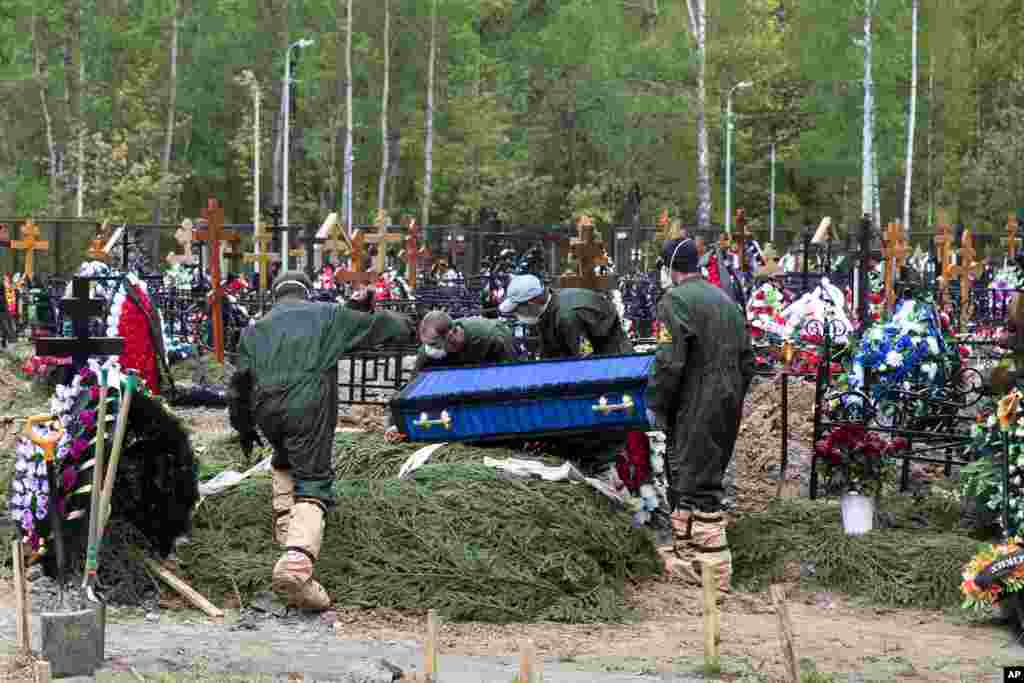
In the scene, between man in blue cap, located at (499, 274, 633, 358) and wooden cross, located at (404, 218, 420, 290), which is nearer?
man in blue cap, located at (499, 274, 633, 358)

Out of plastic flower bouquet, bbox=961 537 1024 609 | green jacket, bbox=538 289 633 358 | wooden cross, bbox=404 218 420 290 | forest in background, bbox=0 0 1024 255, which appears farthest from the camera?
forest in background, bbox=0 0 1024 255

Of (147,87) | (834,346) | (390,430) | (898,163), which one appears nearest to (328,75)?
(147,87)

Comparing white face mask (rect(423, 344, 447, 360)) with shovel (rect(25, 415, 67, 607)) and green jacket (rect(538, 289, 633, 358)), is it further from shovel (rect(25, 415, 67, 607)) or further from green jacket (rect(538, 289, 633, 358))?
shovel (rect(25, 415, 67, 607))

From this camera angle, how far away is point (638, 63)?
5253 centimetres

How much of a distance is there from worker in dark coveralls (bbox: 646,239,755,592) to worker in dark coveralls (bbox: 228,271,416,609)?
58.2 inches

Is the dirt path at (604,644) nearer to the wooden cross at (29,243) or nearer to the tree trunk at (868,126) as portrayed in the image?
the wooden cross at (29,243)

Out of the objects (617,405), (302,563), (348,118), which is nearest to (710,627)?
(302,563)

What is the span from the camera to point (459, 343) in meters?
11.3

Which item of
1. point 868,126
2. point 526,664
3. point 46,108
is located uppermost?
point 46,108

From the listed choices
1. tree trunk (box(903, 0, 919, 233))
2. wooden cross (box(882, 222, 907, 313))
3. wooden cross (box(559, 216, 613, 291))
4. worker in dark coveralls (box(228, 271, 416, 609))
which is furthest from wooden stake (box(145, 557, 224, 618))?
tree trunk (box(903, 0, 919, 233))

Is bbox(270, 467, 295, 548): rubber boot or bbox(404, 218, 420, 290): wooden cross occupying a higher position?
bbox(404, 218, 420, 290): wooden cross

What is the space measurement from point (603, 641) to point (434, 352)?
3.03 metres

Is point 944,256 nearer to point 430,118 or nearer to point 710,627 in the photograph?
point 710,627

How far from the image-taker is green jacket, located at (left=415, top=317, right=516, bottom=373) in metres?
11.3
